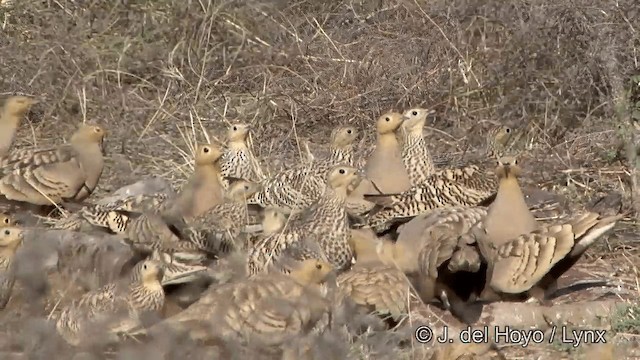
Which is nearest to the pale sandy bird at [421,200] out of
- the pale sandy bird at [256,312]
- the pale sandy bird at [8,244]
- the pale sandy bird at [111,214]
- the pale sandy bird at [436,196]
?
the pale sandy bird at [436,196]

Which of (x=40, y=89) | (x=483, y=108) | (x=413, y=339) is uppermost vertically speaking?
(x=413, y=339)

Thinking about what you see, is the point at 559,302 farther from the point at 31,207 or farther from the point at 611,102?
the point at 31,207

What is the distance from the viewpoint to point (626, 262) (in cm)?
730

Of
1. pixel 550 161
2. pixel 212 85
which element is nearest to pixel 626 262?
pixel 550 161

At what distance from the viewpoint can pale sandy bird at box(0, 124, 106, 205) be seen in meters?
8.45

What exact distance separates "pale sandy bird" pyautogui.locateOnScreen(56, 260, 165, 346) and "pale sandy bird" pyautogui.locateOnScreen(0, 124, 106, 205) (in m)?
2.04

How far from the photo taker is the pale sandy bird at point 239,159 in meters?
8.86

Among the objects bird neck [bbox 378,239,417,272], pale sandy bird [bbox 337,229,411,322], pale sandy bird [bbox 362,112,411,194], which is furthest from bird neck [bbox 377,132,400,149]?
pale sandy bird [bbox 337,229,411,322]

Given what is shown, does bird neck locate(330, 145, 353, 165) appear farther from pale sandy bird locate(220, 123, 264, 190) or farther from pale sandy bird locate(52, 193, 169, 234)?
pale sandy bird locate(52, 193, 169, 234)

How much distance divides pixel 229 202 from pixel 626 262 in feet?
7.28

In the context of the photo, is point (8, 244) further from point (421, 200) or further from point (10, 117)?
point (421, 200)

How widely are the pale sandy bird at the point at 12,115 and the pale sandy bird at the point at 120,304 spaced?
9.81ft

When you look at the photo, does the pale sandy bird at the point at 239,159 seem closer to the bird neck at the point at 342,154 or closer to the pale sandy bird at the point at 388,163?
the bird neck at the point at 342,154

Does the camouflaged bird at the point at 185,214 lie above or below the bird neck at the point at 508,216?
below
